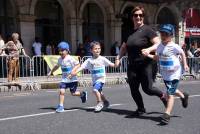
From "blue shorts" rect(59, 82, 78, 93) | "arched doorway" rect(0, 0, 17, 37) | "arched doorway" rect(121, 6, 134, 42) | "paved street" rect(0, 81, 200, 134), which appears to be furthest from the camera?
"arched doorway" rect(121, 6, 134, 42)

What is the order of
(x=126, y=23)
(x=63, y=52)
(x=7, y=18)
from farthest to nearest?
(x=126, y=23) → (x=7, y=18) → (x=63, y=52)

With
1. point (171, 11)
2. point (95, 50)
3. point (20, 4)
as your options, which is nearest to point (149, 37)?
point (95, 50)

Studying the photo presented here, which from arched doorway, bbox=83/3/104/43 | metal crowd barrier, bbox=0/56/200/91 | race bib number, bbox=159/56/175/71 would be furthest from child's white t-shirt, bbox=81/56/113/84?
arched doorway, bbox=83/3/104/43

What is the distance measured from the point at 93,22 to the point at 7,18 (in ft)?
19.8

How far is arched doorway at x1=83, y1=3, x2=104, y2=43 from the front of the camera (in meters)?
25.5

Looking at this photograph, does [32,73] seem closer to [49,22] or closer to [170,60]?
[49,22]

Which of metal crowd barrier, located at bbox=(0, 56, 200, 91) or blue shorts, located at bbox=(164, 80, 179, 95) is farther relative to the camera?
metal crowd barrier, located at bbox=(0, 56, 200, 91)

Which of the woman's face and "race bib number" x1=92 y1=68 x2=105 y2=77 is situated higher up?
the woman's face

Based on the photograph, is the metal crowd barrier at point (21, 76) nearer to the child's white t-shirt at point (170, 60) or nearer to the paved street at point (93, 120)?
the paved street at point (93, 120)

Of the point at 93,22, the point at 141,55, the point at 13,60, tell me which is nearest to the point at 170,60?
the point at 141,55

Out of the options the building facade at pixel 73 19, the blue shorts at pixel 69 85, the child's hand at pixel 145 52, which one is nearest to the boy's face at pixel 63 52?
the blue shorts at pixel 69 85

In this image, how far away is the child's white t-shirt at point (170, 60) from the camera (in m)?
7.44

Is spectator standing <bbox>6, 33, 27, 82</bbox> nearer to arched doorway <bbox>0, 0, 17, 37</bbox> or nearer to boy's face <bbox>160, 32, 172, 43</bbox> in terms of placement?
arched doorway <bbox>0, 0, 17, 37</bbox>

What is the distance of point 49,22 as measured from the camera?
23.5 metres
